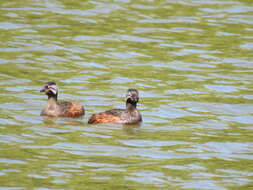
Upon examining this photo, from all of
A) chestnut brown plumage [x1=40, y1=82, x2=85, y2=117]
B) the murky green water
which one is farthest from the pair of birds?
the murky green water

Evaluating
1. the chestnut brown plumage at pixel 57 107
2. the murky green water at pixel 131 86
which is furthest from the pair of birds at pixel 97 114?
the murky green water at pixel 131 86

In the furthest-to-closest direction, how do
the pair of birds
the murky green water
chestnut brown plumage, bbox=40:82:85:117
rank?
chestnut brown plumage, bbox=40:82:85:117 < the pair of birds < the murky green water

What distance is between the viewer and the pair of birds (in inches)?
726

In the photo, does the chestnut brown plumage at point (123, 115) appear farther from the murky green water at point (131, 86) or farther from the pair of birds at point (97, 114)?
the murky green water at point (131, 86)

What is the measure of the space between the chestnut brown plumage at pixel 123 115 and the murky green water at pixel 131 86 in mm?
191

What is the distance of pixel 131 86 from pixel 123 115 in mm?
3822

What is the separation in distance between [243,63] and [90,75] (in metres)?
5.09

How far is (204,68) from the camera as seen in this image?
80.6 feet

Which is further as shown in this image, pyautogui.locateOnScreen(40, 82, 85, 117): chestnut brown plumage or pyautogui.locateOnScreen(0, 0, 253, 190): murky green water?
pyautogui.locateOnScreen(40, 82, 85, 117): chestnut brown plumage

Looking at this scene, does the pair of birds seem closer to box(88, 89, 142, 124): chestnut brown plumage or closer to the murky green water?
box(88, 89, 142, 124): chestnut brown plumage

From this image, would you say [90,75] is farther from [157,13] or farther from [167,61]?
[157,13]

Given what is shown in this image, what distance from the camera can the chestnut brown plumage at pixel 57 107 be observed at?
19141 mm

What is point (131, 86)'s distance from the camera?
73.6 ft

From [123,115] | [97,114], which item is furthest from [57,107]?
[123,115]
